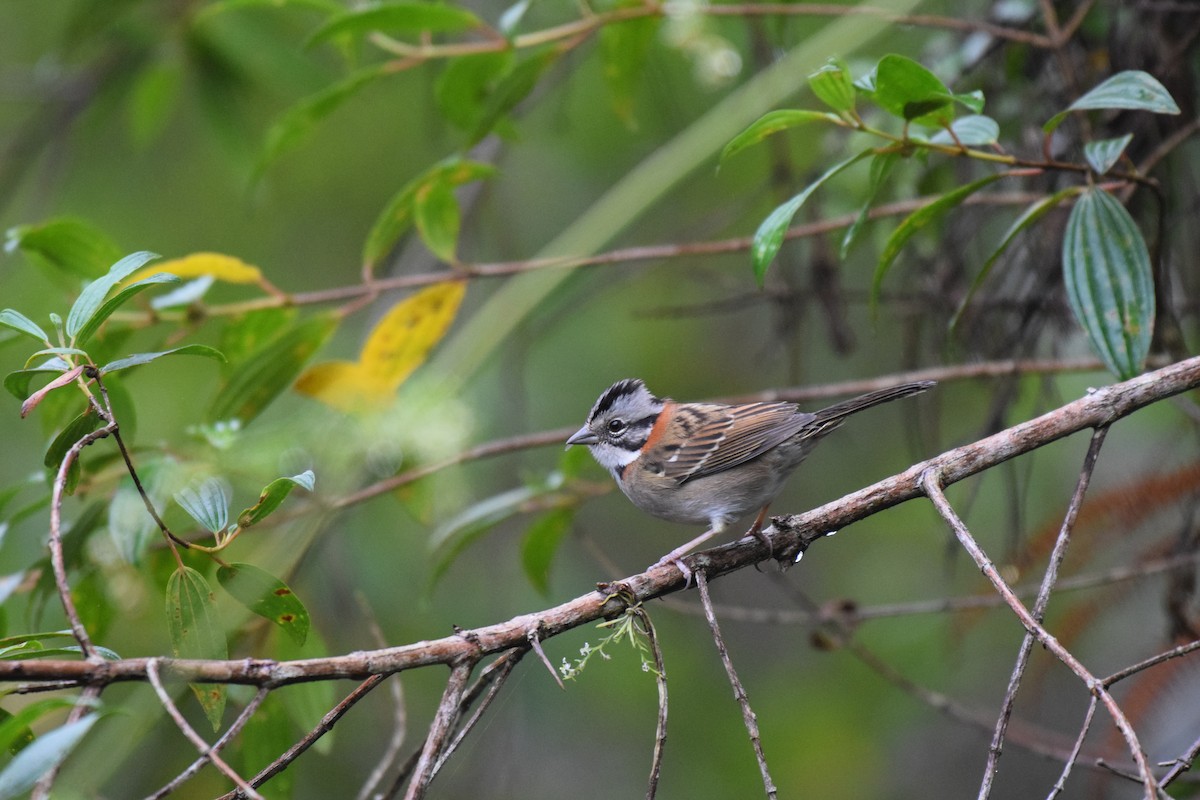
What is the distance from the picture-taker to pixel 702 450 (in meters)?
4.38

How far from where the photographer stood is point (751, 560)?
2.69 meters

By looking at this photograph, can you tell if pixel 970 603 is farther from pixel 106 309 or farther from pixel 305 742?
pixel 106 309

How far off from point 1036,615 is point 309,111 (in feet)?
10.3

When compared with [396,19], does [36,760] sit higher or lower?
lower

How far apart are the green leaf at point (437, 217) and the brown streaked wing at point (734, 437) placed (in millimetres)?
1256

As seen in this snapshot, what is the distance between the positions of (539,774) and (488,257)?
3.39 metres

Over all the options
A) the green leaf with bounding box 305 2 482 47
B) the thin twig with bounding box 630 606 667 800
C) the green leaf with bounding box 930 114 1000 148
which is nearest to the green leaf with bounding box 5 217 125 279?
the green leaf with bounding box 305 2 482 47

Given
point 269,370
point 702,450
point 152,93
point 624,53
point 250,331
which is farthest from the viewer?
point 152,93

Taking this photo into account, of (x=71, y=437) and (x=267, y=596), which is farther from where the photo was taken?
(x=267, y=596)

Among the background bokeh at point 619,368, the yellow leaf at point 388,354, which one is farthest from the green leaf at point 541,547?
the yellow leaf at point 388,354

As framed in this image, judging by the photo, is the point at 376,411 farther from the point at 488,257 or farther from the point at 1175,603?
the point at 1175,603

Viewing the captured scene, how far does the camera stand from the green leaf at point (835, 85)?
2.62 m

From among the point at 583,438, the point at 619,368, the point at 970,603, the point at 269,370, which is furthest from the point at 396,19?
the point at 619,368

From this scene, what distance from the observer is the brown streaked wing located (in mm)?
4129
